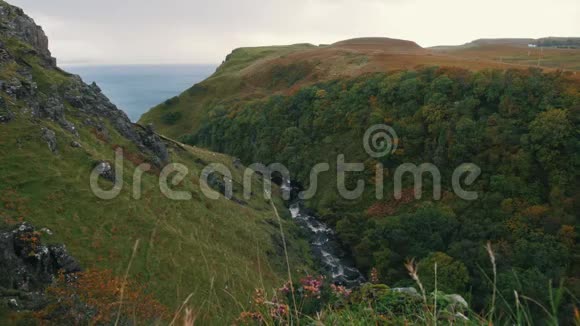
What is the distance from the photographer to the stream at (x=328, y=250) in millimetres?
39969

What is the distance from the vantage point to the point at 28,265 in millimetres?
19859

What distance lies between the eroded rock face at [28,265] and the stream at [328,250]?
23.3 m

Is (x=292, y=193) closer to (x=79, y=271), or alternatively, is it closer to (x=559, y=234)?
(x=559, y=234)

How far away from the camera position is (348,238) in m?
45.2

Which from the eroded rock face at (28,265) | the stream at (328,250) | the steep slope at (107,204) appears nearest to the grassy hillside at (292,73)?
the stream at (328,250)

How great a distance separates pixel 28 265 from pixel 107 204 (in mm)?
8974

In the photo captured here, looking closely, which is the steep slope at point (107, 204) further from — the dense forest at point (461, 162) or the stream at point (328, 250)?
the dense forest at point (461, 162)

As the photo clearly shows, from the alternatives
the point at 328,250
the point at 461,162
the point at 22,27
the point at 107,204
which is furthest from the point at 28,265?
the point at 461,162

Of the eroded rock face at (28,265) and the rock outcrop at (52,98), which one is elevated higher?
the rock outcrop at (52,98)

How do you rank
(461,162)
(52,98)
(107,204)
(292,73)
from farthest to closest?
(292,73)
(461,162)
(52,98)
(107,204)

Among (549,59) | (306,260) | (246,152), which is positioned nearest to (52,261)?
(306,260)

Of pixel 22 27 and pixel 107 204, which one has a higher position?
pixel 22 27

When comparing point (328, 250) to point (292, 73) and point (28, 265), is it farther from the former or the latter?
point (292, 73)

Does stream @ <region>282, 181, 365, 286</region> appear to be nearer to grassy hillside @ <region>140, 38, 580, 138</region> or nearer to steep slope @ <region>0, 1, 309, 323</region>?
steep slope @ <region>0, 1, 309, 323</region>
